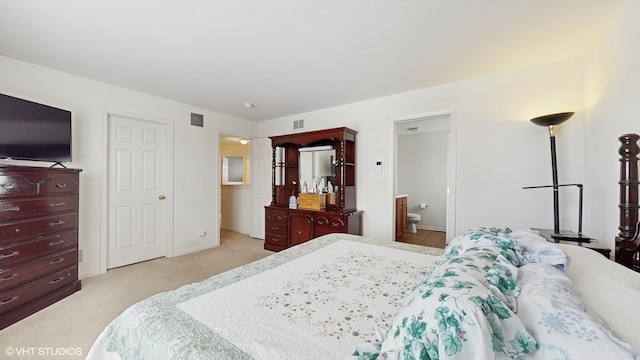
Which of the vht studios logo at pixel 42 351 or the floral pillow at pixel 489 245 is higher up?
the floral pillow at pixel 489 245

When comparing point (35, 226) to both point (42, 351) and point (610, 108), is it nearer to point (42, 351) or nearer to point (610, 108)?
point (42, 351)

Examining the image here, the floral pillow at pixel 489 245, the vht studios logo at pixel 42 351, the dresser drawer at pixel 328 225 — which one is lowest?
the vht studios logo at pixel 42 351

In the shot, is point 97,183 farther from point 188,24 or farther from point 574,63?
point 574,63

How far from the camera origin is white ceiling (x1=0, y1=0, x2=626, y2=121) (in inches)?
66.2

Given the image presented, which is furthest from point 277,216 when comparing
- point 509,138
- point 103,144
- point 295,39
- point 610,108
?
point 610,108

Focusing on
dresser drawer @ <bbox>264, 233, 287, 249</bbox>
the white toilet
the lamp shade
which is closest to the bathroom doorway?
the white toilet

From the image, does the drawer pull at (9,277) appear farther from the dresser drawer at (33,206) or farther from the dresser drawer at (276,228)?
the dresser drawer at (276,228)

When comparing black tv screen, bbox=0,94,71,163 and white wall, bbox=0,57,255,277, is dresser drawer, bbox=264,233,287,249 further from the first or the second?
black tv screen, bbox=0,94,71,163

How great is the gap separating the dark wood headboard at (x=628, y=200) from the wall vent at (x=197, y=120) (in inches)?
177

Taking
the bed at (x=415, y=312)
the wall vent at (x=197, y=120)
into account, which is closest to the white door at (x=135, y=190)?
the wall vent at (x=197, y=120)

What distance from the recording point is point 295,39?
2.05 m

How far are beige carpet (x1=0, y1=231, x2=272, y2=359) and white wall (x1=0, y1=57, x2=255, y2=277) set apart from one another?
0.36 m

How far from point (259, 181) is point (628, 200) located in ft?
14.3

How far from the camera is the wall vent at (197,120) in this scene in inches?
154
